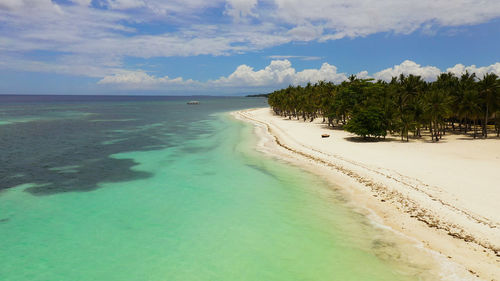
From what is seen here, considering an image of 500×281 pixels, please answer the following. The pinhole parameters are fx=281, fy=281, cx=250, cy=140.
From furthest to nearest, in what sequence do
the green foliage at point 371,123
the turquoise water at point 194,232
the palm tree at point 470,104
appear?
the palm tree at point 470,104 → the green foliage at point 371,123 → the turquoise water at point 194,232

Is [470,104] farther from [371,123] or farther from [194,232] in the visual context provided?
[194,232]

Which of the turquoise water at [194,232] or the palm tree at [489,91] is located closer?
the turquoise water at [194,232]

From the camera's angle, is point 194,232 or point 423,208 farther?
point 423,208

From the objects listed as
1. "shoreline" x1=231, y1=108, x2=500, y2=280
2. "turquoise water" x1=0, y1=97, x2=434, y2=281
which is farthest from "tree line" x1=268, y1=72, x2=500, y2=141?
"turquoise water" x1=0, y1=97, x2=434, y2=281

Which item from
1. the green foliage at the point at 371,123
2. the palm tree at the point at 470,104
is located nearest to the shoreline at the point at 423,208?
the green foliage at the point at 371,123

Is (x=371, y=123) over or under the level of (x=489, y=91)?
under

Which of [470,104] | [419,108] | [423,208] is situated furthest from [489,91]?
[423,208]

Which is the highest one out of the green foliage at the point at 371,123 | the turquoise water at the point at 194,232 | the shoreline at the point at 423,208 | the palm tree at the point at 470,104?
the palm tree at the point at 470,104

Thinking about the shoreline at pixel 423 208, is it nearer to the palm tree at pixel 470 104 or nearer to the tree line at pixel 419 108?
the tree line at pixel 419 108
